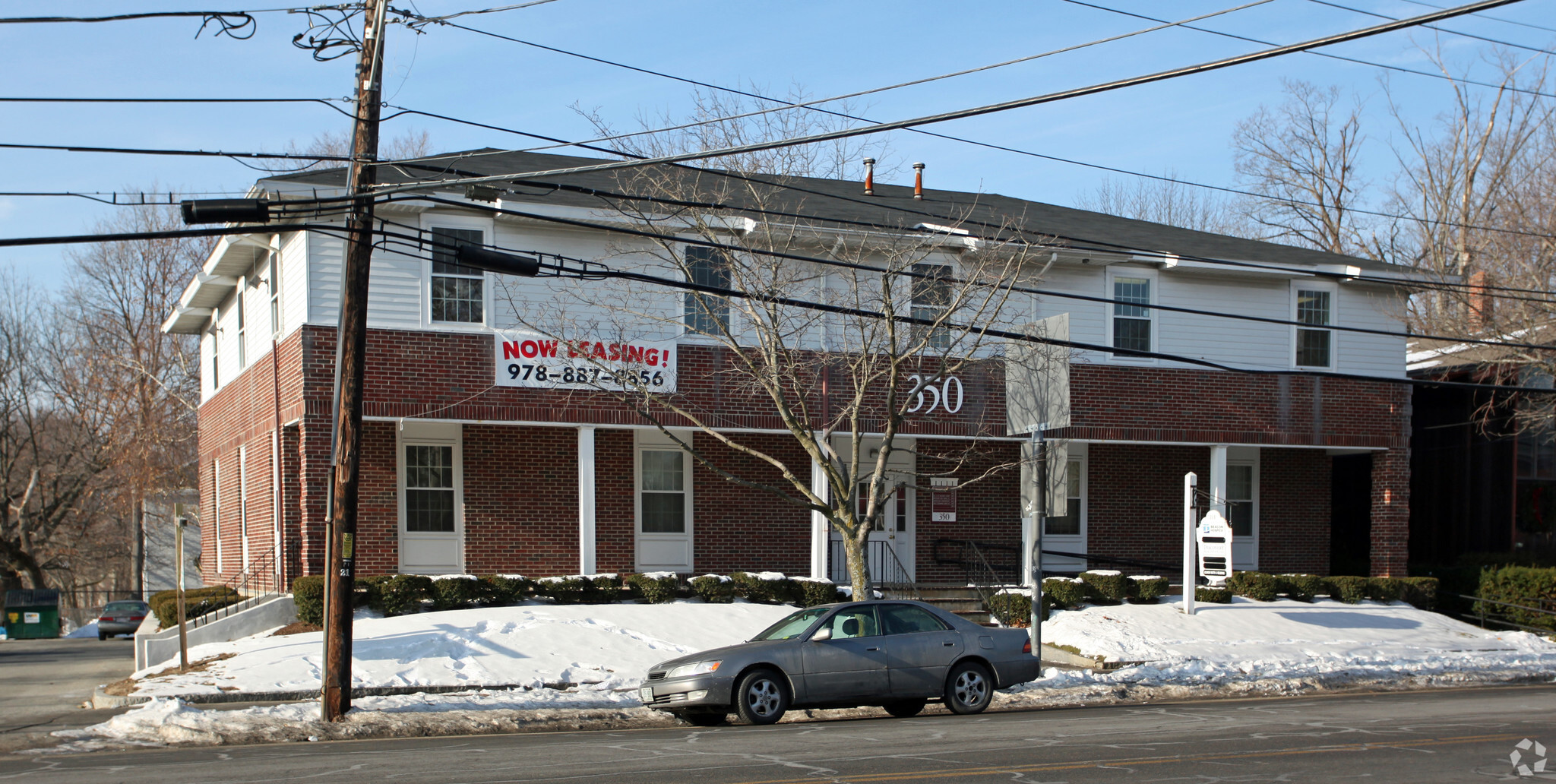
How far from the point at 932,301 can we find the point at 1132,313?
18.1 ft

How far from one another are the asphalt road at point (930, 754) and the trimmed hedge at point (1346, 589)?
9879mm

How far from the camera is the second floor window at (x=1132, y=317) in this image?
24.4 metres

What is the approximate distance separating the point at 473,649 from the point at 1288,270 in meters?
16.6

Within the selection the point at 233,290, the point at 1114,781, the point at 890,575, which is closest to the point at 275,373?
the point at 233,290

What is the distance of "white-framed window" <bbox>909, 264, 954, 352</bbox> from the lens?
2049 centimetres

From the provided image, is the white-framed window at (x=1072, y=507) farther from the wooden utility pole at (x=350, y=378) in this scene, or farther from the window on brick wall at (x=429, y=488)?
the wooden utility pole at (x=350, y=378)

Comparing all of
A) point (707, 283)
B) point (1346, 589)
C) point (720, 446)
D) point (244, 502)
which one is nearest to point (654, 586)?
A: point (720, 446)

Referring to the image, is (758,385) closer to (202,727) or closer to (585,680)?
(585,680)

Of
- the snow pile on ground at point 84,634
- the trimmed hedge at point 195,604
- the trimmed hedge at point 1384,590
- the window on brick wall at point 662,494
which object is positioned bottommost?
the snow pile on ground at point 84,634

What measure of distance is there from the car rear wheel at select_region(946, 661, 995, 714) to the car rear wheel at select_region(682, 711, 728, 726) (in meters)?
2.48

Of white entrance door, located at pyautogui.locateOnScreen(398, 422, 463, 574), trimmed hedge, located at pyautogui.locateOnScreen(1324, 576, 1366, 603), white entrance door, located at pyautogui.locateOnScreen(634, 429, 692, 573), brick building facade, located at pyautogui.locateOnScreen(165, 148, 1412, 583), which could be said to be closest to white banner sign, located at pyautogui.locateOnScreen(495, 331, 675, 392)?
brick building facade, located at pyautogui.locateOnScreen(165, 148, 1412, 583)

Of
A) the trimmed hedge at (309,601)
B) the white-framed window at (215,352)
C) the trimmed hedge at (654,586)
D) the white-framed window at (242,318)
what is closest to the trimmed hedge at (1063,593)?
the trimmed hedge at (654,586)

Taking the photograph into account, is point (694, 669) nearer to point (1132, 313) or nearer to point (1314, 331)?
point (1132, 313)

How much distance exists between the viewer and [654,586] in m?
20.4
